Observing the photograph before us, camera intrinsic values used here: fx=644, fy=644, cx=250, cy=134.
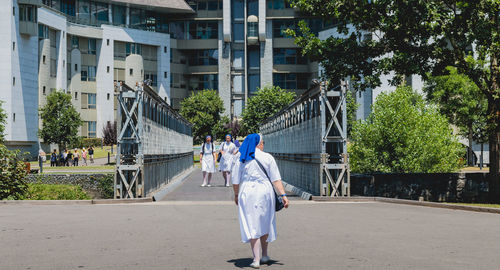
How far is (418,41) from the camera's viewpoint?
20.2 m

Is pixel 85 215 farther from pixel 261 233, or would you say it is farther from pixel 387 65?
pixel 387 65

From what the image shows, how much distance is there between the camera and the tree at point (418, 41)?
18469mm

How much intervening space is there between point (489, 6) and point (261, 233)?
13380 millimetres

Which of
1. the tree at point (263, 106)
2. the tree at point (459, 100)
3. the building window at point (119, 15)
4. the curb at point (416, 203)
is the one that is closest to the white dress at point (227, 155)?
the curb at point (416, 203)

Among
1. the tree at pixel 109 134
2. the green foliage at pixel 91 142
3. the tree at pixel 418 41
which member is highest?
the tree at pixel 418 41

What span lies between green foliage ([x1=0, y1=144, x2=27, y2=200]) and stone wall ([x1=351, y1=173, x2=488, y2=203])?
10.3m

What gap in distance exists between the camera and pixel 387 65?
2056 cm

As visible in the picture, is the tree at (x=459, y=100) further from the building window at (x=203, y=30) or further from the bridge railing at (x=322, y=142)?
the building window at (x=203, y=30)

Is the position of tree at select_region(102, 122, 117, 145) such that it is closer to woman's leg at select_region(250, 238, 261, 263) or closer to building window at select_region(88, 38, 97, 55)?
building window at select_region(88, 38, 97, 55)

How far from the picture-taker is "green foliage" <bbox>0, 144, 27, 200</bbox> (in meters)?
19.1

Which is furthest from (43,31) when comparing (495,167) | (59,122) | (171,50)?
(495,167)

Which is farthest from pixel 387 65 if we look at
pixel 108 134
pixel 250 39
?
pixel 250 39

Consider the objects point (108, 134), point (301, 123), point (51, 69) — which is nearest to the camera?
point (301, 123)

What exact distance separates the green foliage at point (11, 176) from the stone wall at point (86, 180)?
10.5 meters
